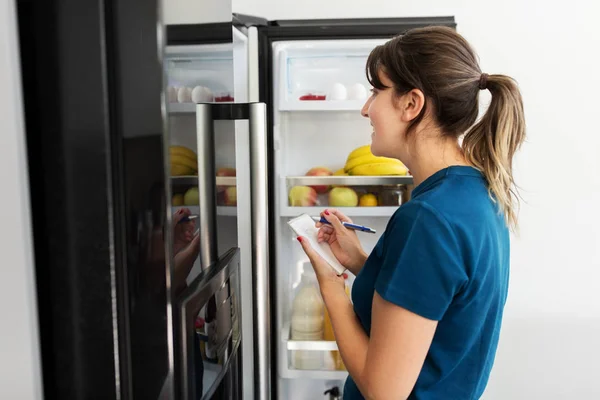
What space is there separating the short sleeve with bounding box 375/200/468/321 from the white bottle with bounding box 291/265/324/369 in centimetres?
95

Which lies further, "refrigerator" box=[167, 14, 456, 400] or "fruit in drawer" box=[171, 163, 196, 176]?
"refrigerator" box=[167, 14, 456, 400]

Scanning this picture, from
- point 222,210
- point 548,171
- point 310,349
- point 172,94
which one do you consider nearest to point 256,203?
point 222,210

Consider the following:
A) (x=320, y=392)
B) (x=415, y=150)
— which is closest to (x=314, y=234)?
(x=415, y=150)

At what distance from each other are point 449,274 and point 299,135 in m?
1.11

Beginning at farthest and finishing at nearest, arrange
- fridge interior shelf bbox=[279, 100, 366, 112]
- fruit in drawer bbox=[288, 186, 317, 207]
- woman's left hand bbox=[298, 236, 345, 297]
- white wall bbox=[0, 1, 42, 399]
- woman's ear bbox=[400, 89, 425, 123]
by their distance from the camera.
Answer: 1. fruit in drawer bbox=[288, 186, 317, 207]
2. fridge interior shelf bbox=[279, 100, 366, 112]
3. woman's left hand bbox=[298, 236, 345, 297]
4. woman's ear bbox=[400, 89, 425, 123]
5. white wall bbox=[0, 1, 42, 399]

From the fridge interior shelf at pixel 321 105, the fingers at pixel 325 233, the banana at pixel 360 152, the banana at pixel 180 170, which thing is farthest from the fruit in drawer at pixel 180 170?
the banana at pixel 360 152

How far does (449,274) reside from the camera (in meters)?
0.79

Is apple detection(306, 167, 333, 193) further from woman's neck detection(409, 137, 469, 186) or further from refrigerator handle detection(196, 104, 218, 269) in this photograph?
refrigerator handle detection(196, 104, 218, 269)

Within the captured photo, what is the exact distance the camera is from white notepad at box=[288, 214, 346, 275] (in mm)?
1054

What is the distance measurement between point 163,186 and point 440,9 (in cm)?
160

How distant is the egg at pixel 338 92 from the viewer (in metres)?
1.62

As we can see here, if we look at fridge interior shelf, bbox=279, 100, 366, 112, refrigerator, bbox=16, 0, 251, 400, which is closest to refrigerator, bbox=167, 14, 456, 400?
fridge interior shelf, bbox=279, 100, 366, 112

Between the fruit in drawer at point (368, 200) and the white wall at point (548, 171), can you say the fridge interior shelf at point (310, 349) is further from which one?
the white wall at point (548, 171)

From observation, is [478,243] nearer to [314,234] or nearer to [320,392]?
[314,234]
